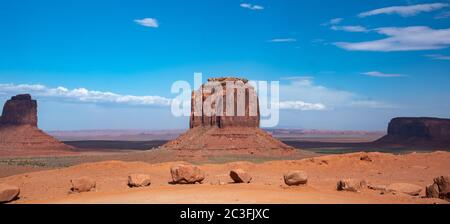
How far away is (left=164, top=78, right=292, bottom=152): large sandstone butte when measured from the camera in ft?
209

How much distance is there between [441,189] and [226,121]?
52978mm

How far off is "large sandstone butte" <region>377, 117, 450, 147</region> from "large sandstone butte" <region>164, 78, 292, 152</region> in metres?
55.7

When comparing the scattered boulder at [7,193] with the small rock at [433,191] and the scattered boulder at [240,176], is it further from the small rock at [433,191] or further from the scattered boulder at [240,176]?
the small rock at [433,191]

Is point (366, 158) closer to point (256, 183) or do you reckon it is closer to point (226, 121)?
Result: point (256, 183)

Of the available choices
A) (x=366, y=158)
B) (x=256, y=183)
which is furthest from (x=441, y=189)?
(x=366, y=158)

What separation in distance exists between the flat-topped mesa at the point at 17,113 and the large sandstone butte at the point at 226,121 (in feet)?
119

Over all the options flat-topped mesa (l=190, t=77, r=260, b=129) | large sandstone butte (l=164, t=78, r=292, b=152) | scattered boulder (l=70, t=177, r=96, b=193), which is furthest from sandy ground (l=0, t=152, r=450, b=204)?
flat-topped mesa (l=190, t=77, r=260, b=129)

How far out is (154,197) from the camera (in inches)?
570

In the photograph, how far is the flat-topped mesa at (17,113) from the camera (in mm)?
87688

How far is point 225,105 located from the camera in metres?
67.1

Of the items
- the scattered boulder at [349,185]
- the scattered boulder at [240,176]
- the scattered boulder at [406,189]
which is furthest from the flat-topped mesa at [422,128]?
the scattered boulder at [349,185]
